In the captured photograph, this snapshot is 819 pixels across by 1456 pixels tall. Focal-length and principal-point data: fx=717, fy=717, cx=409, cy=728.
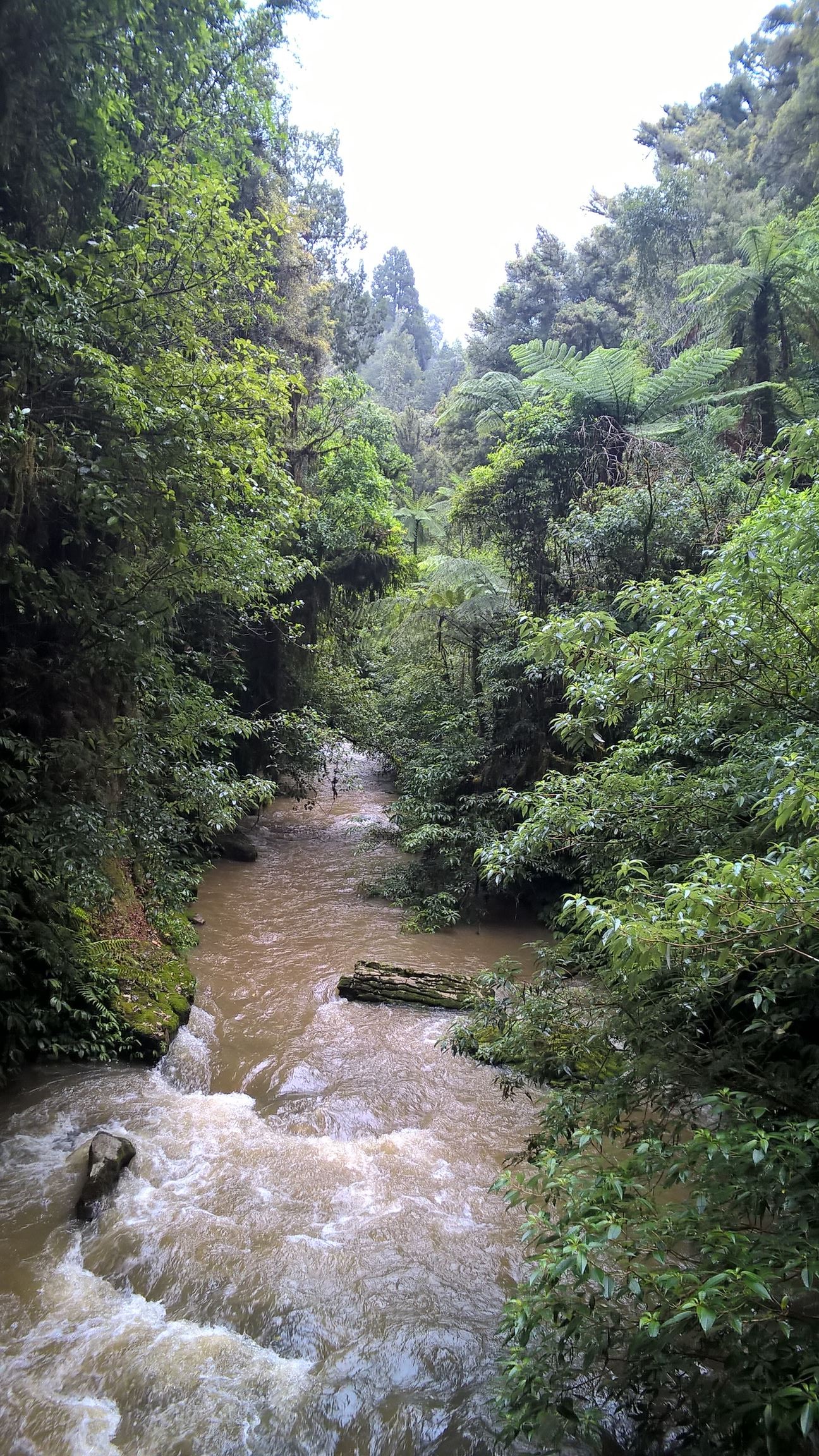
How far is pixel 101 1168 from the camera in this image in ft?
13.9

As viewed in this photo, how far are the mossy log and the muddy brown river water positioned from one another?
316 millimetres

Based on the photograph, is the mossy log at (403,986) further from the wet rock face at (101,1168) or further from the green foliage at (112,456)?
the wet rock face at (101,1168)

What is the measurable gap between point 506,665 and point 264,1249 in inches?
303

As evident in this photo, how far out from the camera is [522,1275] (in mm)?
3838

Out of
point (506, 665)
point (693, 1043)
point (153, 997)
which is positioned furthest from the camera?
point (506, 665)

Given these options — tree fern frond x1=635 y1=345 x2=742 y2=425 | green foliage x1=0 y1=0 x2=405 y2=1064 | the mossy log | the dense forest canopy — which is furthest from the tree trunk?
the mossy log

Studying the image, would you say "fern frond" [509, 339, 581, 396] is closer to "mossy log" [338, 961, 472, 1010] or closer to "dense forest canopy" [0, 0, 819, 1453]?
"dense forest canopy" [0, 0, 819, 1453]

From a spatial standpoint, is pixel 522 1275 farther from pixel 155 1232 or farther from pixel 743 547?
pixel 743 547

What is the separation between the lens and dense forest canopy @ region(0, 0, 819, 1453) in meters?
2.33

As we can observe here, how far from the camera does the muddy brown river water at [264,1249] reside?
9.95ft

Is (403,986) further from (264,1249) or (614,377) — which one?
(614,377)

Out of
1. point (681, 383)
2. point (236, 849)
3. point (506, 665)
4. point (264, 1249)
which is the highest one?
point (681, 383)

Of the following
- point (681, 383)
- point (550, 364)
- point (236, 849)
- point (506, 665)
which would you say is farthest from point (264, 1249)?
point (550, 364)

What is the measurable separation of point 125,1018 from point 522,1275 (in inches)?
143
